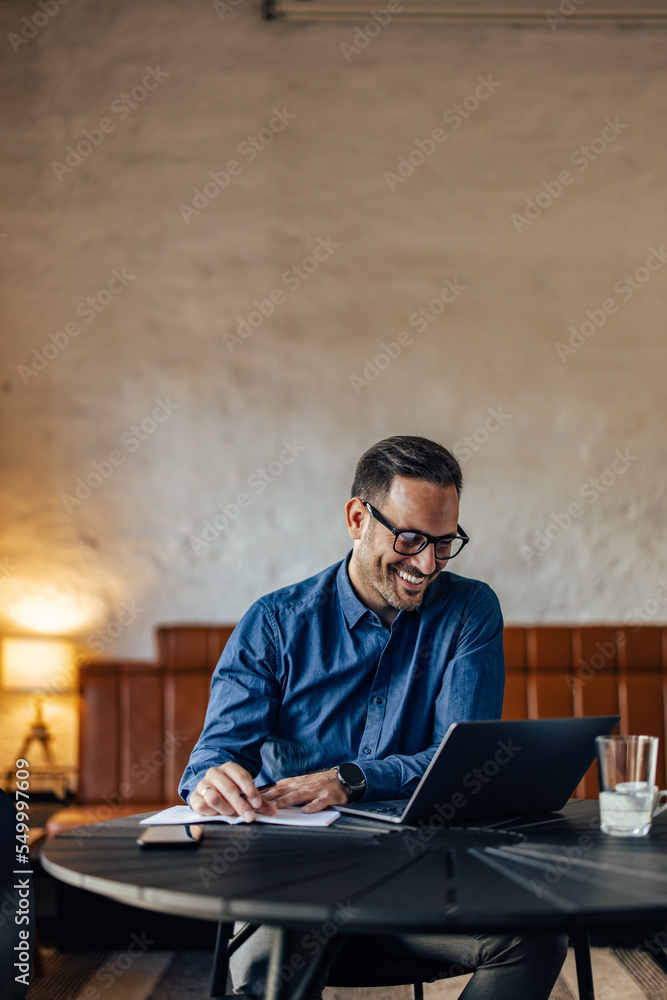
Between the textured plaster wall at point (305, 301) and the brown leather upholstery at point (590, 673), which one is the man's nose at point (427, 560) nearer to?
the brown leather upholstery at point (590, 673)

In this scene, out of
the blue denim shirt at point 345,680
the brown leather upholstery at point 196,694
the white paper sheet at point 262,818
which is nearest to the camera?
the white paper sheet at point 262,818

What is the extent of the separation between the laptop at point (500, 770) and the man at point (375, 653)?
0.90ft

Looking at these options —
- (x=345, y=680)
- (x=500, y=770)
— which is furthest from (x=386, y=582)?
(x=500, y=770)

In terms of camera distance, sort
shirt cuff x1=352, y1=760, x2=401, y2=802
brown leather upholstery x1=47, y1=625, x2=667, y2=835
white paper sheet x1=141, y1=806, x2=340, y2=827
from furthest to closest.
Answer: brown leather upholstery x1=47, y1=625, x2=667, y2=835 < shirt cuff x1=352, y1=760, x2=401, y2=802 < white paper sheet x1=141, y1=806, x2=340, y2=827

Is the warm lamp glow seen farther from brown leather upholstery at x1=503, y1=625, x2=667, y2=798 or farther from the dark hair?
the dark hair

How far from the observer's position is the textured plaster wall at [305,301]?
3693 mm

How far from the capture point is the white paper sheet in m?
1.30

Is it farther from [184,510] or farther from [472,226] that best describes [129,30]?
[184,510]

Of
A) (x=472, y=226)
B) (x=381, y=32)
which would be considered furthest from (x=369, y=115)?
(x=472, y=226)

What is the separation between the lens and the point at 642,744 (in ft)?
3.98

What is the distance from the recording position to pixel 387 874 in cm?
99

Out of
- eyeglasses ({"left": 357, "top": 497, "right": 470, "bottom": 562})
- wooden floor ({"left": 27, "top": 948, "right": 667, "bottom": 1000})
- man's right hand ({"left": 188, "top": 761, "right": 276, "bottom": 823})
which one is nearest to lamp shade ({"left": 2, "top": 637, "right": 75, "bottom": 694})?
wooden floor ({"left": 27, "top": 948, "right": 667, "bottom": 1000})

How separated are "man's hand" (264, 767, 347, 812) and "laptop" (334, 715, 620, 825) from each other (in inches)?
1.3

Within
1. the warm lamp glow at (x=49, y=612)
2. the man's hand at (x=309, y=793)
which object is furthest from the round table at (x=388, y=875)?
the warm lamp glow at (x=49, y=612)
